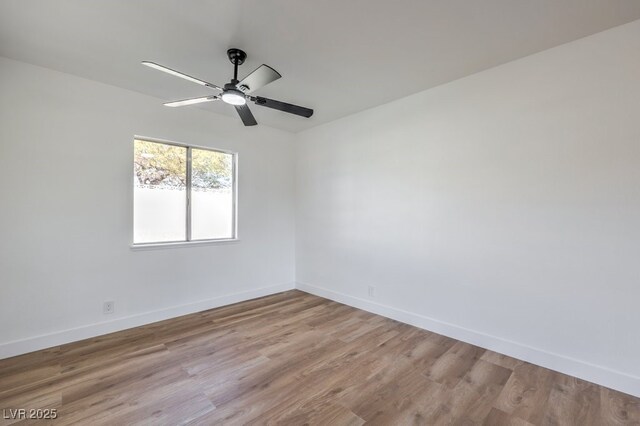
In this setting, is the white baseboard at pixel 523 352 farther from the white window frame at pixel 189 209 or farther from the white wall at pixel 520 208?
the white window frame at pixel 189 209

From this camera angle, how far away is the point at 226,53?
2.36 metres

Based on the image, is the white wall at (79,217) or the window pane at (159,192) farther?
the window pane at (159,192)

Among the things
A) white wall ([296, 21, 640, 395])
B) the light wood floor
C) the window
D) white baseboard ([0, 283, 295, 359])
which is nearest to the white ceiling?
white wall ([296, 21, 640, 395])

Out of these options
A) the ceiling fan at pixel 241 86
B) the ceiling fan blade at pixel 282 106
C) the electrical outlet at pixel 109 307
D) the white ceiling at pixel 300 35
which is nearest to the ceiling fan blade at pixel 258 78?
the ceiling fan at pixel 241 86

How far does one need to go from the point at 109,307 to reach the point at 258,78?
9.27ft

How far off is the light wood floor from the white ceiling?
8.62 ft

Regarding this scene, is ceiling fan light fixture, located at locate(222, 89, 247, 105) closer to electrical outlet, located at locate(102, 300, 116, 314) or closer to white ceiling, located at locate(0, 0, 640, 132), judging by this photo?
white ceiling, located at locate(0, 0, 640, 132)

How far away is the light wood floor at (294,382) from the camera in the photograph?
1.80 metres

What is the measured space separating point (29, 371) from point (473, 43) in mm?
4436

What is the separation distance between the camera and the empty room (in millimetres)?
1936

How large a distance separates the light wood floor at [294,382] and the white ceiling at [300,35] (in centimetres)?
263

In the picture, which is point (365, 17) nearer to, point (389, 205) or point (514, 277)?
point (389, 205)

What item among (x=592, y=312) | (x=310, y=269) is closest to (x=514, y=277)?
(x=592, y=312)

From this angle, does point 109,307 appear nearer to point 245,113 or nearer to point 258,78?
point 245,113
